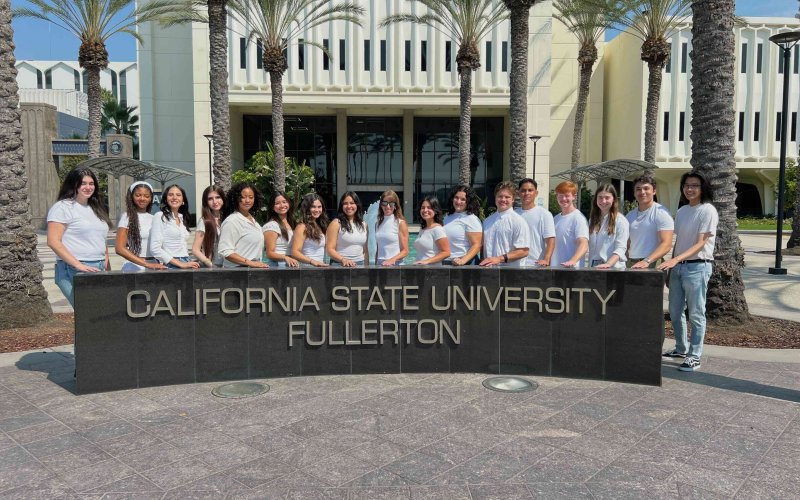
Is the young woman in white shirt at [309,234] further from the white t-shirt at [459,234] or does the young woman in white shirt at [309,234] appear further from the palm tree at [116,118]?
the palm tree at [116,118]

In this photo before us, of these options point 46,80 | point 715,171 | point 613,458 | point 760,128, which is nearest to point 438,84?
point 760,128

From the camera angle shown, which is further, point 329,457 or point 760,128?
point 760,128

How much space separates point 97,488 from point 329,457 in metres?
1.37

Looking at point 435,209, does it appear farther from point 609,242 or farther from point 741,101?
point 741,101

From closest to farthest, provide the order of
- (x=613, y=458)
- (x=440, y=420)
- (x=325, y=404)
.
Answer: (x=613, y=458)
(x=440, y=420)
(x=325, y=404)

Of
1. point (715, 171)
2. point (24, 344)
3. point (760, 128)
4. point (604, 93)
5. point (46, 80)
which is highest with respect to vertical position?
point (46, 80)

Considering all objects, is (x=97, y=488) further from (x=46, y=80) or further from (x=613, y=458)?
(x=46, y=80)

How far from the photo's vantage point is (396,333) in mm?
5609

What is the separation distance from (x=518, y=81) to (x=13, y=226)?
1249 centimetres

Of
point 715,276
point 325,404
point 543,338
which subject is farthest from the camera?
point 715,276

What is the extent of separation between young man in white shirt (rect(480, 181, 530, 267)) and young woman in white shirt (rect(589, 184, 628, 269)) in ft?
2.64

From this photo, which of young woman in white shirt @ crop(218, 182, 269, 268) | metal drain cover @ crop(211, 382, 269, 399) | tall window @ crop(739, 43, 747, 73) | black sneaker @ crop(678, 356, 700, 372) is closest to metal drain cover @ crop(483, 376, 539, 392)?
black sneaker @ crop(678, 356, 700, 372)

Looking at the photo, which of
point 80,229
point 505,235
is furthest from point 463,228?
point 80,229

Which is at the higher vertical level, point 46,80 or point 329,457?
point 46,80
